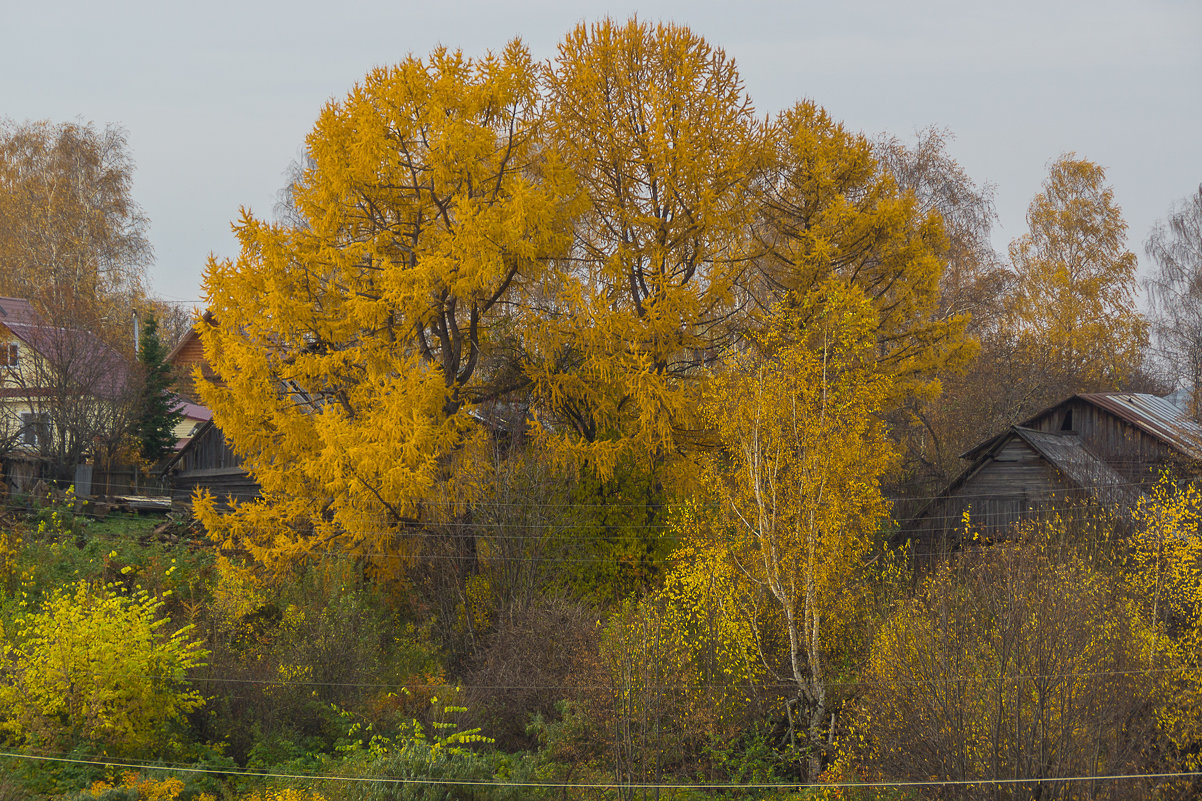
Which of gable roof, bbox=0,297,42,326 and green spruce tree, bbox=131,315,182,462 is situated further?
gable roof, bbox=0,297,42,326

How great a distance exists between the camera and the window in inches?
992

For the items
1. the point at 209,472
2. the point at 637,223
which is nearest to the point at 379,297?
the point at 637,223

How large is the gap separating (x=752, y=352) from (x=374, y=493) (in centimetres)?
711

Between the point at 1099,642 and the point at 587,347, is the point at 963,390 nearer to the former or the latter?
the point at 587,347

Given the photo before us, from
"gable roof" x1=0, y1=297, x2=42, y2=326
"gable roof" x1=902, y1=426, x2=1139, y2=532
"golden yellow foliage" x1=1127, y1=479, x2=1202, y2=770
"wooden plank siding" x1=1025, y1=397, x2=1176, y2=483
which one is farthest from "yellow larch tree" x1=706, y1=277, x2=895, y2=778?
"gable roof" x1=0, y1=297, x2=42, y2=326

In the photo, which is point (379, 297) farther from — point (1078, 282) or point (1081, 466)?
point (1078, 282)

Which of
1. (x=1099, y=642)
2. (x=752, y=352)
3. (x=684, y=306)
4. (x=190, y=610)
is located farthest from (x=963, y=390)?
(x=190, y=610)

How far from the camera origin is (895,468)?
82.6 feet

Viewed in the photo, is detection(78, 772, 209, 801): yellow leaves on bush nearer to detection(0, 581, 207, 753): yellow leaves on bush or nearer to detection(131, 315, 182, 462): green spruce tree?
detection(0, 581, 207, 753): yellow leaves on bush

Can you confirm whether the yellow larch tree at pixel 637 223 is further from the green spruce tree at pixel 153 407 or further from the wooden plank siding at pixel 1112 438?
the green spruce tree at pixel 153 407

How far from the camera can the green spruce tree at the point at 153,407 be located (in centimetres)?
2788

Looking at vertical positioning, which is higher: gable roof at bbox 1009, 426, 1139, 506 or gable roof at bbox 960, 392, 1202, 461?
gable roof at bbox 960, 392, 1202, 461

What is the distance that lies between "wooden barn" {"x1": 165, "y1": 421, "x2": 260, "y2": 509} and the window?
325cm

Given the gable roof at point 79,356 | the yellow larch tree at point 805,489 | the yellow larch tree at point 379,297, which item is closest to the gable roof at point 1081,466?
the yellow larch tree at point 805,489
